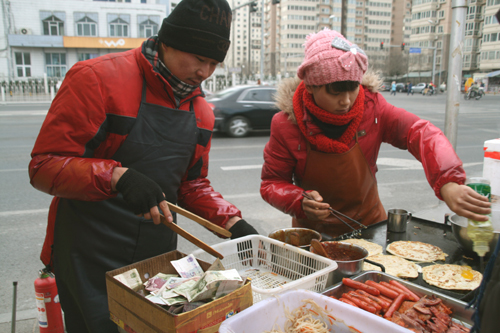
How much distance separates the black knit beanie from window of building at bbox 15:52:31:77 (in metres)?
47.7

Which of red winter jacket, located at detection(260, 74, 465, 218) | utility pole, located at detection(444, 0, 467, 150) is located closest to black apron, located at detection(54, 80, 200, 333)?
red winter jacket, located at detection(260, 74, 465, 218)

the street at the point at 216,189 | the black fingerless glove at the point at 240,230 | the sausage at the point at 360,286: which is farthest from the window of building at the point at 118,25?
the sausage at the point at 360,286

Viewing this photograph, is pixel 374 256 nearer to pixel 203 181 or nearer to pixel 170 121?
pixel 203 181

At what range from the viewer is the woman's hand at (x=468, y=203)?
164cm

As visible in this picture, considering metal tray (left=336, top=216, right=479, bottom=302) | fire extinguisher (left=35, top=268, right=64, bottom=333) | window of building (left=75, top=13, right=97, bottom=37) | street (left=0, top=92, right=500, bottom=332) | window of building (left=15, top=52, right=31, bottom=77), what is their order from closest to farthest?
metal tray (left=336, top=216, right=479, bottom=302)
fire extinguisher (left=35, top=268, right=64, bottom=333)
street (left=0, top=92, right=500, bottom=332)
window of building (left=15, top=52, right=31, bottom=77)
window of building (left=75, top=13, right=97, bottom=37)

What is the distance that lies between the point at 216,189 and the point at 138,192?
5075mm

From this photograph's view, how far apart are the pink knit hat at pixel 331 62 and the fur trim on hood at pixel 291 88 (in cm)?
27

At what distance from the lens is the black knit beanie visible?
1834 millimetres

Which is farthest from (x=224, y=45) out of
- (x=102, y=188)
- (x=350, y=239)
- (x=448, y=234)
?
(x=448, y=234)

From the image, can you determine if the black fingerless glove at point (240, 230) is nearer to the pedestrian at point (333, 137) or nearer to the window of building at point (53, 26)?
the pedestrian at point (333, 137)

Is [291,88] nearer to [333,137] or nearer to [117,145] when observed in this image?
[333,137]

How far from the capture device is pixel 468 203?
167cm

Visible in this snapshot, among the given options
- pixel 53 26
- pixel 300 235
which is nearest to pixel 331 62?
pixel 300 235

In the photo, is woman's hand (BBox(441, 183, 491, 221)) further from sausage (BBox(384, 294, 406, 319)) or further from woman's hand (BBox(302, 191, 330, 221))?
woman's hand (BBox(302, 191, 330, 221))
